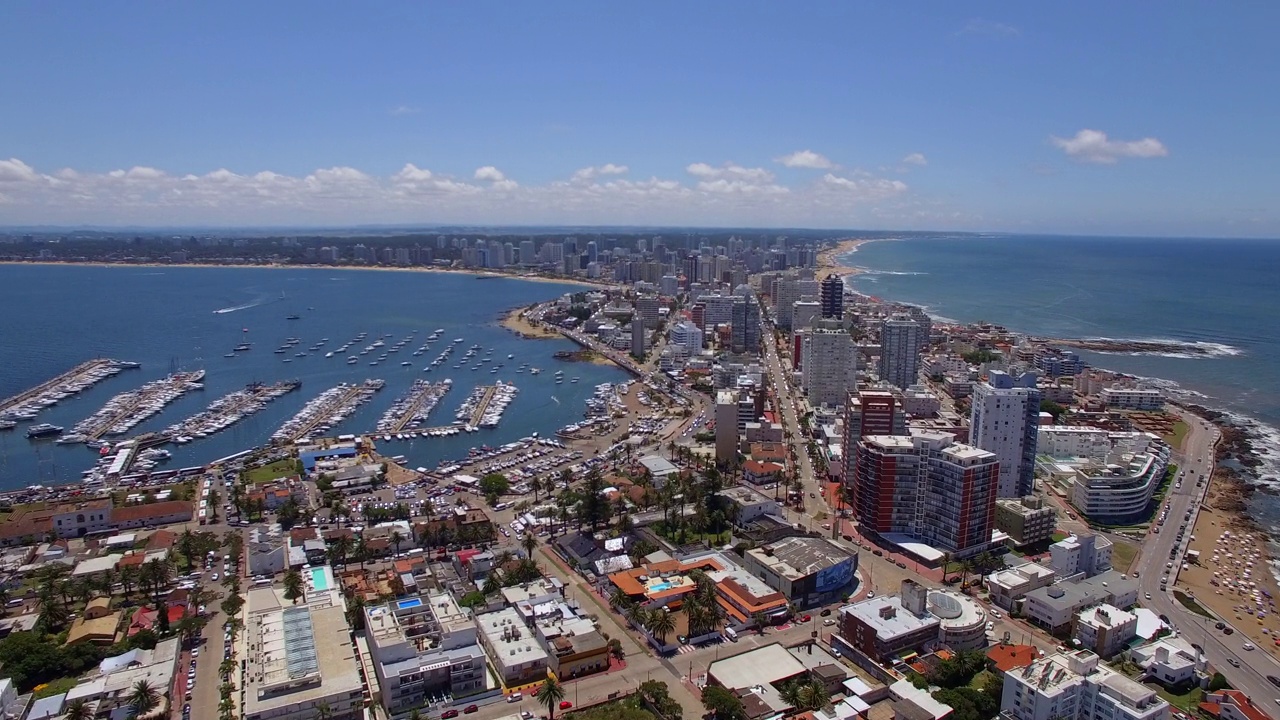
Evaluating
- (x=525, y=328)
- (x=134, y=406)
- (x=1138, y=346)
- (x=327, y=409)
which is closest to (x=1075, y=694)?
(x=327, y=409)

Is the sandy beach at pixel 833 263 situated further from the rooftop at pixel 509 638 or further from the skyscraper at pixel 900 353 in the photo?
the rooftop at pixel 509 638

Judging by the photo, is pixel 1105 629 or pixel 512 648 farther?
pixel 1105 629

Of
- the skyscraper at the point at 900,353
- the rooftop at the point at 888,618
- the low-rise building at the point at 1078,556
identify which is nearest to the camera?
the rooftop at the point at 888,618

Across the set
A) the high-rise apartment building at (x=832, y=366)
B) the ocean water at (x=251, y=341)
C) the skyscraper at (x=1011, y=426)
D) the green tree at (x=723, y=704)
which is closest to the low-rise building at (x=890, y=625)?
the green tree at (x=723, y=704)

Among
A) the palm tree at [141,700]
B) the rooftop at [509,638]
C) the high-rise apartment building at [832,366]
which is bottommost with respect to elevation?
the rooftop at [509,638]

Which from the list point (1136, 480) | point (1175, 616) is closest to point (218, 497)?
point (1175, 616)

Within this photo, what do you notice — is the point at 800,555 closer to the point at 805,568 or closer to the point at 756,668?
the point at 805,568
